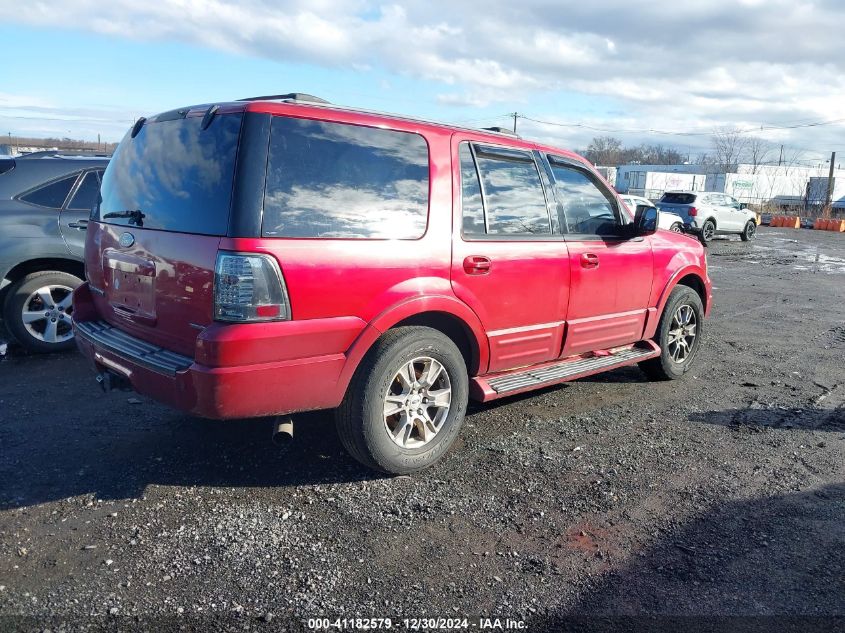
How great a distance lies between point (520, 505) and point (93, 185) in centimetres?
506

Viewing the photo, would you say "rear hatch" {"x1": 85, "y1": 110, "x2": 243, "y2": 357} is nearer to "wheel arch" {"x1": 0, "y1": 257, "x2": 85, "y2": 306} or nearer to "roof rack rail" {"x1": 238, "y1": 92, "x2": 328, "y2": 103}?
"roof rack rail" {"x1": 238, "y1": 92, "x2": 328, "y2": 103}

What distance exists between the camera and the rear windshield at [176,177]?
3334 mm

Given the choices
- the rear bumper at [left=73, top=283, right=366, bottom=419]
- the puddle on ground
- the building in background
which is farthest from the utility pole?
the rear bumper at [left=73, top=283, right=366, bottom=419]

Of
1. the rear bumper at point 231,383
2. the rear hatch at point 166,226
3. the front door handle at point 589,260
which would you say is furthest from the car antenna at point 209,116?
the front door handle at point 589,260

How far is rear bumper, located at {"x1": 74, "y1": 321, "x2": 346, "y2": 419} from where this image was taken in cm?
322

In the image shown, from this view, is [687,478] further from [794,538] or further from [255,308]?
[255,308]

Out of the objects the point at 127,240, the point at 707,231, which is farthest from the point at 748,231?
the point at 127,240

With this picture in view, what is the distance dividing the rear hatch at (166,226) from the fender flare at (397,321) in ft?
2.45

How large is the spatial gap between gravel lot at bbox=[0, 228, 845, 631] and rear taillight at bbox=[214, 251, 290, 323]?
1.05 metres

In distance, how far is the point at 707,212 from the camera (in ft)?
77.9

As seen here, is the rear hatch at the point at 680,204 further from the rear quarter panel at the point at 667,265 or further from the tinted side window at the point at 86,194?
the tinted side window at the point at 86,194

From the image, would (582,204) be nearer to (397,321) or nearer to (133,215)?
(397,321)

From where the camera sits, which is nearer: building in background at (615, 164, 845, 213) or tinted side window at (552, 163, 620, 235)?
tinted side window at (552, 163, 620, 235)

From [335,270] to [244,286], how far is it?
0.47m
